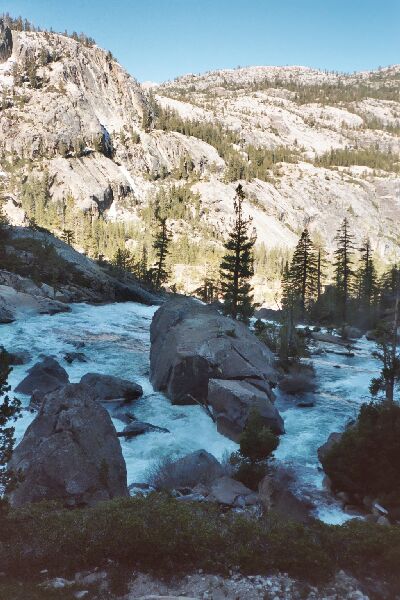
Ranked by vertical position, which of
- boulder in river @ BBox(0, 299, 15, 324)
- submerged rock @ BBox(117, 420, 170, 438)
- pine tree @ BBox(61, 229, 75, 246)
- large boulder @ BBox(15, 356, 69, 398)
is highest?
pine tree @ BBox(61, 229, 75, 246)

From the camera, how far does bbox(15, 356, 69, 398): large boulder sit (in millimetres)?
21828

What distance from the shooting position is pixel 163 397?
24.4 metres

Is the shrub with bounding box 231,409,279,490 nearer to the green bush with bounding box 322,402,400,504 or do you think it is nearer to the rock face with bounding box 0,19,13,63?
the green bush with bounding box 322,402,400,504

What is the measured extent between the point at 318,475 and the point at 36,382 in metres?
15.1

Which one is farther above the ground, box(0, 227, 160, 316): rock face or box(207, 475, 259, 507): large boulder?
box(0, 227, 160, 316): rock face

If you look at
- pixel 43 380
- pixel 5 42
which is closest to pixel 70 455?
pixel 43 380

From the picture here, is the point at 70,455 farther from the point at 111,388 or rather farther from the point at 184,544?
the point at 111,388

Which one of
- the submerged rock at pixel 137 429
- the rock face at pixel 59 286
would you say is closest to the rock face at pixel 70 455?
the submerged rock at pixel 137 429

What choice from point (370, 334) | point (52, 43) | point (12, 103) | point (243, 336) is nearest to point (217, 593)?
point (243, 336)

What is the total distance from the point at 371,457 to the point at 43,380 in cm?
1674

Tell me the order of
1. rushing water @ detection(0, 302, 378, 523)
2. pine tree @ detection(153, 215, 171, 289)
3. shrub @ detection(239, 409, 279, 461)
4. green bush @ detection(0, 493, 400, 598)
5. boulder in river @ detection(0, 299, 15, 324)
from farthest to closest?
pine tree @ detection(153, 215, 171, 289)
boulder in river @ detection(0, 299, 15, 324)
rushing water @ detection(0, 302, 378, 523)
shrub @ detection(239, 409, 279, 461)
green bush @ detection(0, 493, 400, 598)

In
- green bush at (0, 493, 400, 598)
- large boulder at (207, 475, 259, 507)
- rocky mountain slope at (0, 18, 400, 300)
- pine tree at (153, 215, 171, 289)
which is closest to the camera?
green bush at (0, 493, 400, 598)

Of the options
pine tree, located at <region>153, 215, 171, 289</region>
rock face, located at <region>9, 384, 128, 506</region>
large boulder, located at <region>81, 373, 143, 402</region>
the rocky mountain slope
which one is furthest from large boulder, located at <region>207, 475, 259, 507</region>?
the rocky mountain slope

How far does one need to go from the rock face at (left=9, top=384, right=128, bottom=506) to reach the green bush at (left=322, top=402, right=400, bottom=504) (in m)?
7.40
